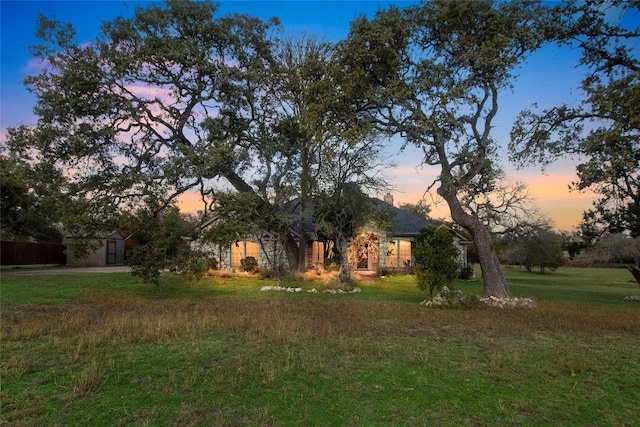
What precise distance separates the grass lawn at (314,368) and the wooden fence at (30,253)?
848 inches

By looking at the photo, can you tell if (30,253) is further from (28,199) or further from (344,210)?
(344,210)

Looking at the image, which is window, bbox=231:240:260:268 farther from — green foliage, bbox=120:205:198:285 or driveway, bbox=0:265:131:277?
green foliage, bbox=120:205:198:285

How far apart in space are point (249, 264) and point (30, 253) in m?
17.7

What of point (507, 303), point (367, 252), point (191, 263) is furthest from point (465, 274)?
point (191, 263)

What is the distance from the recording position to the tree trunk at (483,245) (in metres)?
13.5

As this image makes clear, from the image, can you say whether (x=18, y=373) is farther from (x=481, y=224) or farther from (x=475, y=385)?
(x=481, y=224)

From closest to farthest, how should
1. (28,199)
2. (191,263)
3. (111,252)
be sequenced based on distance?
1. (191,263)
2. (28,199)
3. (111,252)

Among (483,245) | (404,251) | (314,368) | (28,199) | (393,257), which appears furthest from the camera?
(404,251)

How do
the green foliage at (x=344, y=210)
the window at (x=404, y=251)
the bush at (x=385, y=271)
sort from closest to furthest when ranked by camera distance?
the green foliage at (x=344, y=210)
the bush at (x=385, y=271)
the window at (x=404, y=251)

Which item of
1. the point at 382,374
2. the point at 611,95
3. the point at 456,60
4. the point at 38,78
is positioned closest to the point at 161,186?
the point at 38,78

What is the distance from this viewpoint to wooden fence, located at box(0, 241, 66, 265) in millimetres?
27500

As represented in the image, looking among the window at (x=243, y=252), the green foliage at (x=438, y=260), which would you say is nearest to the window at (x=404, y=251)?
the window at (x=243, y=252)

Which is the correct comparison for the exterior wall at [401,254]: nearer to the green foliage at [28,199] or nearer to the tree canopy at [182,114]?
the tree canopy at [182,114]

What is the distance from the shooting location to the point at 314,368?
5.61 m
